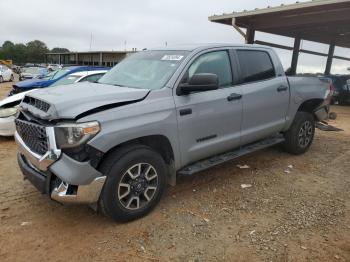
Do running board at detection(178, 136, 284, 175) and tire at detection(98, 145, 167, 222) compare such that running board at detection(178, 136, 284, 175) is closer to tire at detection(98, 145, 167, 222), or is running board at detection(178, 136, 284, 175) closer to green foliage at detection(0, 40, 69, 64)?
tire at detection(98, 145, 167, 222)

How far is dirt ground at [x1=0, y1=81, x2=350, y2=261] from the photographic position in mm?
3279

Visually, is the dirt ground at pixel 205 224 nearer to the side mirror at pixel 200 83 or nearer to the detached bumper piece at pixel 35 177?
the detached bumper piece at pixel 35 177

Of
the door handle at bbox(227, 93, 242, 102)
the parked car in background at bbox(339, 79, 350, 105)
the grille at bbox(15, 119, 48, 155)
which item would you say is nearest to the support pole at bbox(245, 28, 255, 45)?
the parked car in background at bbox(339, 79, 350, 105)

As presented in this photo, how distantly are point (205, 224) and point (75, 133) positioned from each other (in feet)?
5.54

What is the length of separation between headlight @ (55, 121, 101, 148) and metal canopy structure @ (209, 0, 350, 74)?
10.8 meters

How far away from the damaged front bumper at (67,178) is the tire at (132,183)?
0.12 meters

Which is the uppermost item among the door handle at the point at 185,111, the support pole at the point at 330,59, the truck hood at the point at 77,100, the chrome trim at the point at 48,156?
the support pole at the point at 330,59

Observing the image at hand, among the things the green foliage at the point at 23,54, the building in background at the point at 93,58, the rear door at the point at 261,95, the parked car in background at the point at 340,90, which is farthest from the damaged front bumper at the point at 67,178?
the green foliage at the point at 23,54

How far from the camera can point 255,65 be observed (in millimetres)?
5184

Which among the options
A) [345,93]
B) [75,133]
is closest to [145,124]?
[75,133]

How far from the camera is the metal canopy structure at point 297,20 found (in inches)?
522

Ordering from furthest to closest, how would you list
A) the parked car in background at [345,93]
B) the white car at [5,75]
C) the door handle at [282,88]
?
the white car at [5,75]
the parked car in background at [345,93]
the door handle at [282,88]

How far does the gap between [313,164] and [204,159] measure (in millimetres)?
2386

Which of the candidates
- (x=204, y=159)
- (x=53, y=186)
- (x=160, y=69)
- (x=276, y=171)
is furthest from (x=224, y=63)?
(x=53, y=186)
